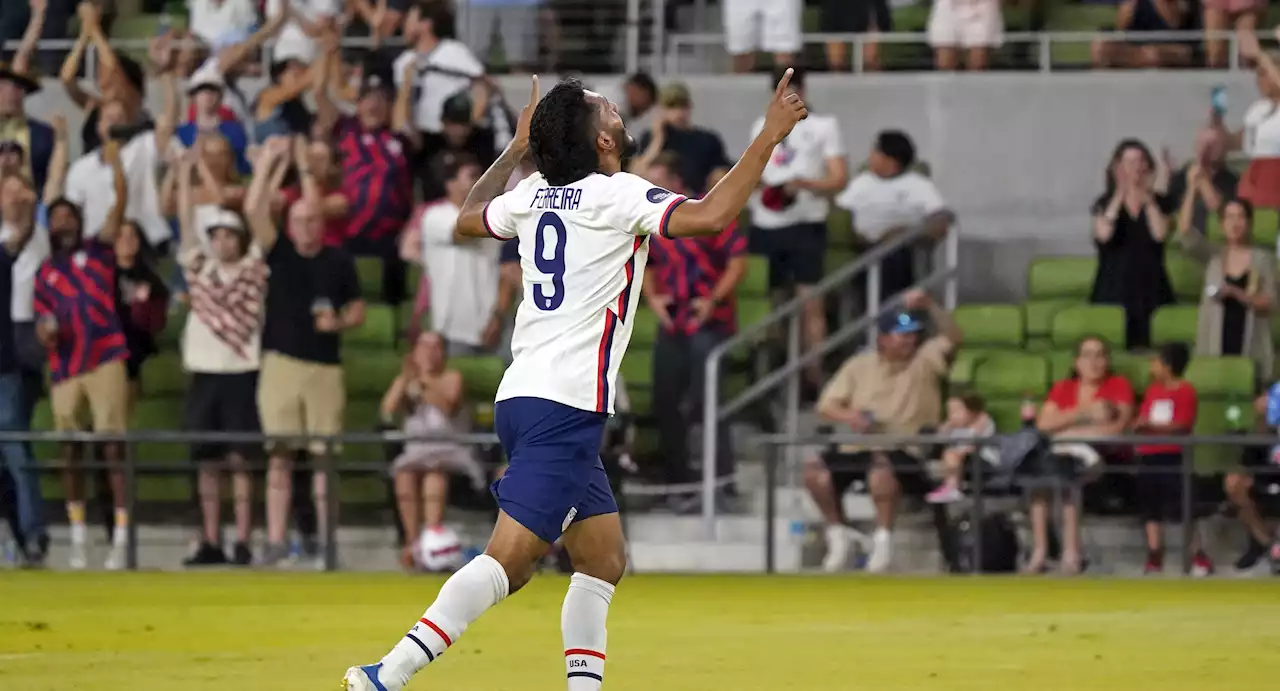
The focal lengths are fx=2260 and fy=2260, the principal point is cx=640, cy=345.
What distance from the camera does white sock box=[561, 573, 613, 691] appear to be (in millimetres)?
6965

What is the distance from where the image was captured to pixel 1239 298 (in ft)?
51.0

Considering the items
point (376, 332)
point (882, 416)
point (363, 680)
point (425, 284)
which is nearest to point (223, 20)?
point (376, 332)

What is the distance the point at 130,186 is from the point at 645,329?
13.7 ft

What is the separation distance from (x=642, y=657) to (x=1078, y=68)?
10599 mm

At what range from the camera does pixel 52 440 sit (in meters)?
16.0

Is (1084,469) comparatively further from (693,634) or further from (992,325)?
(693,634)

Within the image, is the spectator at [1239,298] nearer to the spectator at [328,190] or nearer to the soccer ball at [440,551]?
the soccer ball at [440,551]

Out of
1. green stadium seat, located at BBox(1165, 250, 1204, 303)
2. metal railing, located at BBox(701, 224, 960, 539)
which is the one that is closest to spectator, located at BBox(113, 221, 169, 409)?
metal railing, located at BBox(701, 224, 960, 539)

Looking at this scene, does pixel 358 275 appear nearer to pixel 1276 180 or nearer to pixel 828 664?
pixel 1276 180

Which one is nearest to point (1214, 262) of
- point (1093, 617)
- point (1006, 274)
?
point (1006, 274)

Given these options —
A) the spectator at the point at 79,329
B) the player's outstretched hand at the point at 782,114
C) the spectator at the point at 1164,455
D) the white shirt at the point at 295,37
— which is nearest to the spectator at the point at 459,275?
the spectator at the point at 79,329

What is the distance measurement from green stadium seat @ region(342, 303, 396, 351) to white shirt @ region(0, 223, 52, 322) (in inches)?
90.5

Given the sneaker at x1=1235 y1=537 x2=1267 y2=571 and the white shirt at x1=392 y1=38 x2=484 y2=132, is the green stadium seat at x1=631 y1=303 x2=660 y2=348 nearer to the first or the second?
the white shirt at x1=392 y1=38 x2=484 y2=132

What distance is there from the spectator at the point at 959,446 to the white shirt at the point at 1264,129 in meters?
2.99
